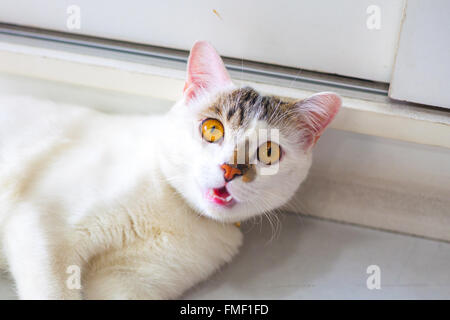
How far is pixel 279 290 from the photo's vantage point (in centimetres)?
130

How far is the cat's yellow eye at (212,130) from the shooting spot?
3.62 ft

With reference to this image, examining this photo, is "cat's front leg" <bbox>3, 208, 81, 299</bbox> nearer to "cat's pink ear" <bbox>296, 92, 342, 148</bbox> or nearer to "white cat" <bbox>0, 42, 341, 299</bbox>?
"white cat" <bbox>0, 42, 341, 299</bbox>

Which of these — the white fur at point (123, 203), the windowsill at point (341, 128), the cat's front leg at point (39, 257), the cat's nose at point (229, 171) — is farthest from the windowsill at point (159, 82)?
the cat's front leg at point (39, 257)

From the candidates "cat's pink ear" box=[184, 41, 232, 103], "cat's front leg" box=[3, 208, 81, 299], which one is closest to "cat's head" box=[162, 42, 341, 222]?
"cat's pink ear" box=[184, 41, 232, 103]

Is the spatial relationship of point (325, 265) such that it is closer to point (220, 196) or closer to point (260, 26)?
point (220, 196)

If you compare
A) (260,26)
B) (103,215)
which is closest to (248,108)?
(260,26)

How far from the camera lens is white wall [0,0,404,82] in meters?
1.25

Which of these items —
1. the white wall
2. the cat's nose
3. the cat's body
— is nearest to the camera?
the cat's nose

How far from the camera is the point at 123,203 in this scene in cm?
118

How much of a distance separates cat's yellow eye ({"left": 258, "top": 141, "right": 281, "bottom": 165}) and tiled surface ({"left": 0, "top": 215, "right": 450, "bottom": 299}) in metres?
0.40

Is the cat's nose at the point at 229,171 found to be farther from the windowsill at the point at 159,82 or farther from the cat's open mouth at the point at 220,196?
the windowsill at the point at 159,82

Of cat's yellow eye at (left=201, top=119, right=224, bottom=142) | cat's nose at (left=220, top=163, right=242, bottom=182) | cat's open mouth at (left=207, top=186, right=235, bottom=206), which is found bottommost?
cat's open mouth at (left=207, top=186, right=235, bottom=206)

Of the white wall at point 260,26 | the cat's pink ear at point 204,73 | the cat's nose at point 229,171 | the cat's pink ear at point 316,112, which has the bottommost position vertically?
the cat's nose at point 229,171
